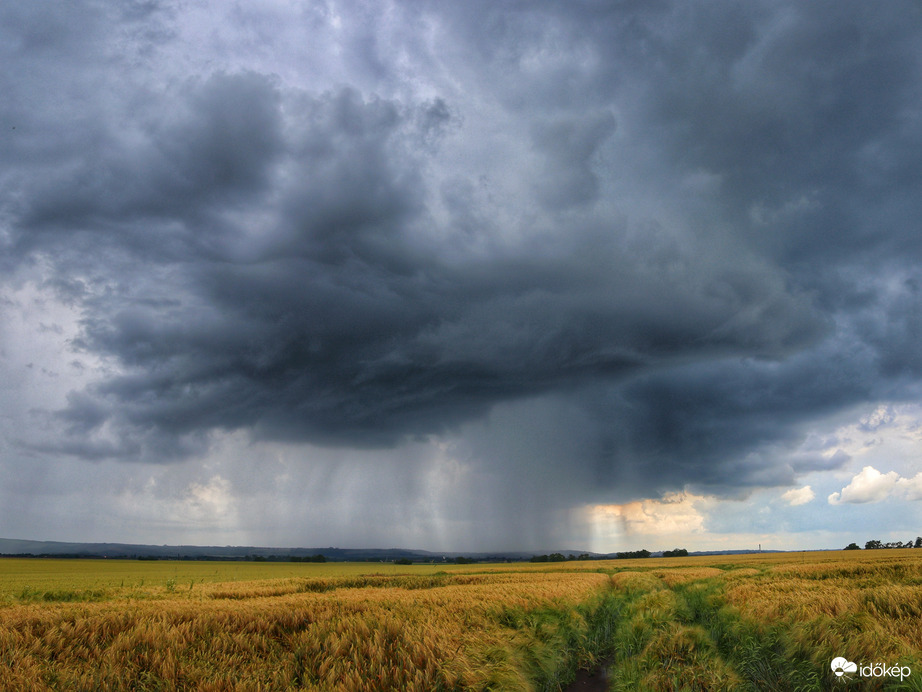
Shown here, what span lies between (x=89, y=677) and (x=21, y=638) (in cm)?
291

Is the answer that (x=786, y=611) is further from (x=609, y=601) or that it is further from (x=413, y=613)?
(x=609, y=601)

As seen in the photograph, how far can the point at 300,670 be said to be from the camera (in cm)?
922

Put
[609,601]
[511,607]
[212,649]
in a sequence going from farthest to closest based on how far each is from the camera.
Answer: [609,601] < [511,607] < [212,649]

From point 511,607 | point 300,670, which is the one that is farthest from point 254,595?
point 300,670

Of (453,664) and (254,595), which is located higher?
(453,664)

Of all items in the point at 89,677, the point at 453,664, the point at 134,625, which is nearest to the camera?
the point at 89,677

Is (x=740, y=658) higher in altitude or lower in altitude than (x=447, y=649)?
lower

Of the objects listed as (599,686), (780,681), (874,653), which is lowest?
(599,686)

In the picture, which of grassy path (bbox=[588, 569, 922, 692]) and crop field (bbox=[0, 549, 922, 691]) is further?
grassy path (bbox=[588, 569, 922, 692])

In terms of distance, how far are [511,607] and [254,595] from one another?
57.1 feet

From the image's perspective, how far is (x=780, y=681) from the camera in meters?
9.80

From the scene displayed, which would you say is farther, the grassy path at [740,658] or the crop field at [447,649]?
the grassy path at [740,658]

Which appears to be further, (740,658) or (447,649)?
Result: (740,658)

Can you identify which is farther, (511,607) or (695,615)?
(695,615)
